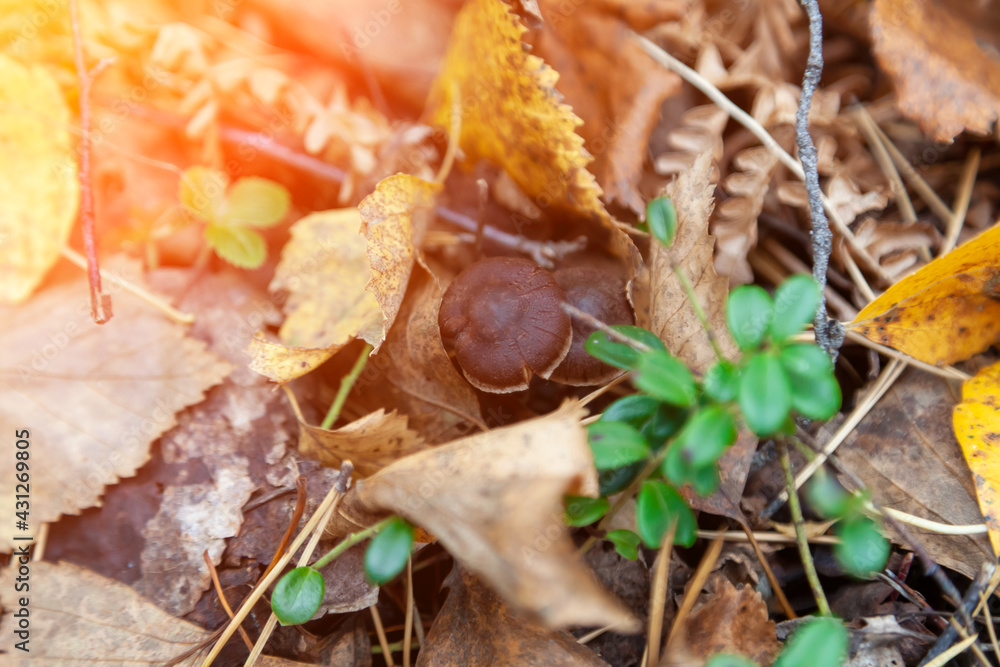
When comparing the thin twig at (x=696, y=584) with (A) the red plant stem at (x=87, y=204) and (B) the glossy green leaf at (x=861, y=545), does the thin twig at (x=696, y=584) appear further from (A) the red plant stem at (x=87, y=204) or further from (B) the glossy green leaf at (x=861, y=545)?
(A) the red plant stem at (x=87, y=204)

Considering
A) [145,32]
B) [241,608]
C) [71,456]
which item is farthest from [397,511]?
[145,32]

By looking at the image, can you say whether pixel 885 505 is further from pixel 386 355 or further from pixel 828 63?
pixel 828 63

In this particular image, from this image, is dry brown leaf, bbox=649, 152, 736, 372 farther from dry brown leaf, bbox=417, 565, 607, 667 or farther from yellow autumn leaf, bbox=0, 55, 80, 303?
yellow autumn leaf, bbox=0, 55, 80, 303

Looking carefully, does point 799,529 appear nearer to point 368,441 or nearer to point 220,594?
point 368,441

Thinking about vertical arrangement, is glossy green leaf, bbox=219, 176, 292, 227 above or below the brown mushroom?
below

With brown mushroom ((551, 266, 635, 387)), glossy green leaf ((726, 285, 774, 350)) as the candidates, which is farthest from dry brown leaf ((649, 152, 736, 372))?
glossy green leaf ((726, 285, 774, 350))

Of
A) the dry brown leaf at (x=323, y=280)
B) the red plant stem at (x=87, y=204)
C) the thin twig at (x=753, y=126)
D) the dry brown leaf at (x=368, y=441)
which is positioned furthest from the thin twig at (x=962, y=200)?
the red plant stem at (x=87, y=204)
